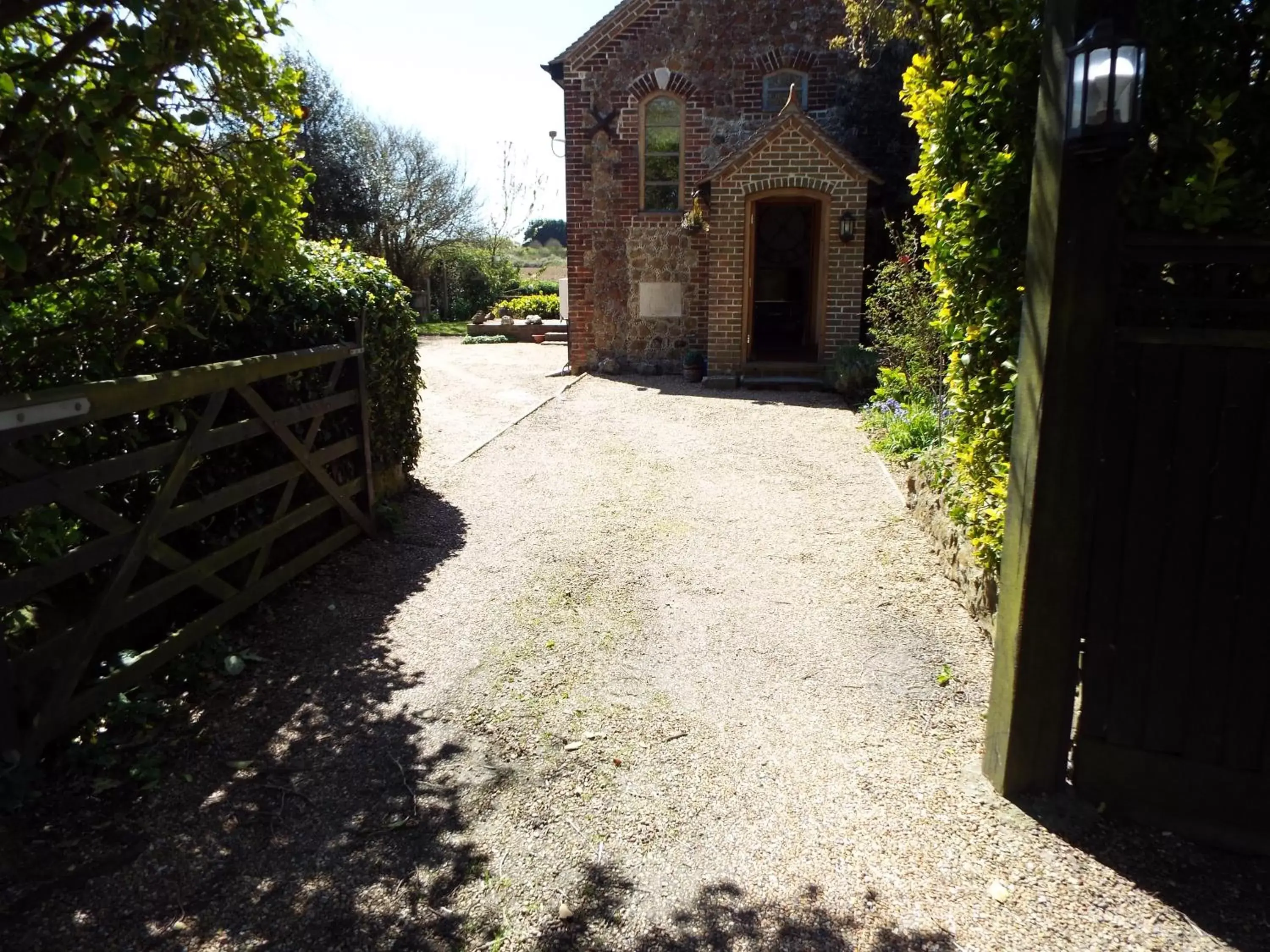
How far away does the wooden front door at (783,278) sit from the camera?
14961 mm

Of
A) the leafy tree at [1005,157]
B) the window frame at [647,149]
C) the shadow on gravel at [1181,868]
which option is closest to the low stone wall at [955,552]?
the leafy tree at [1005,157]

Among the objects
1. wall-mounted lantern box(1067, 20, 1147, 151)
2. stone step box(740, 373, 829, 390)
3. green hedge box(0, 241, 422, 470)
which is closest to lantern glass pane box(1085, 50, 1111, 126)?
wall-mounted lantern box(1067, 20, 1147, 151)

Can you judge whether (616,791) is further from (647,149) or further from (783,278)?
(783,278)

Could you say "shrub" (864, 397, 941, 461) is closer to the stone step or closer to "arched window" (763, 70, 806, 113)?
the stone step

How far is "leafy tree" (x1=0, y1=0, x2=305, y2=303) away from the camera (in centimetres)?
284

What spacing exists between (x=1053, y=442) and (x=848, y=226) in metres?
10.6

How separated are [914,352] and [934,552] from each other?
3814mm

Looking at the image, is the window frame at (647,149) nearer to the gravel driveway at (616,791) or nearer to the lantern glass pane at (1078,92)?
the gravel driveway at (616,791)

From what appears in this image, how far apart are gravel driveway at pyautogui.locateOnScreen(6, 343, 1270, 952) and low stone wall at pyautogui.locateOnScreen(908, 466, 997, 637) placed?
16 centimetres

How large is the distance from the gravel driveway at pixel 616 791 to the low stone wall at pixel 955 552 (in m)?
0.16

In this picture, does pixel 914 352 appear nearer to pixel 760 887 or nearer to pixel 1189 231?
pixel 1189 231

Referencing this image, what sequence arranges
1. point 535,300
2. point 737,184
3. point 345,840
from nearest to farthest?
point 345,840
point 737,184
point 535,300

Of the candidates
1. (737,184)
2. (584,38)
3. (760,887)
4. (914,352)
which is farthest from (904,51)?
(760,887)

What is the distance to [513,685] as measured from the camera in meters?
4.01
